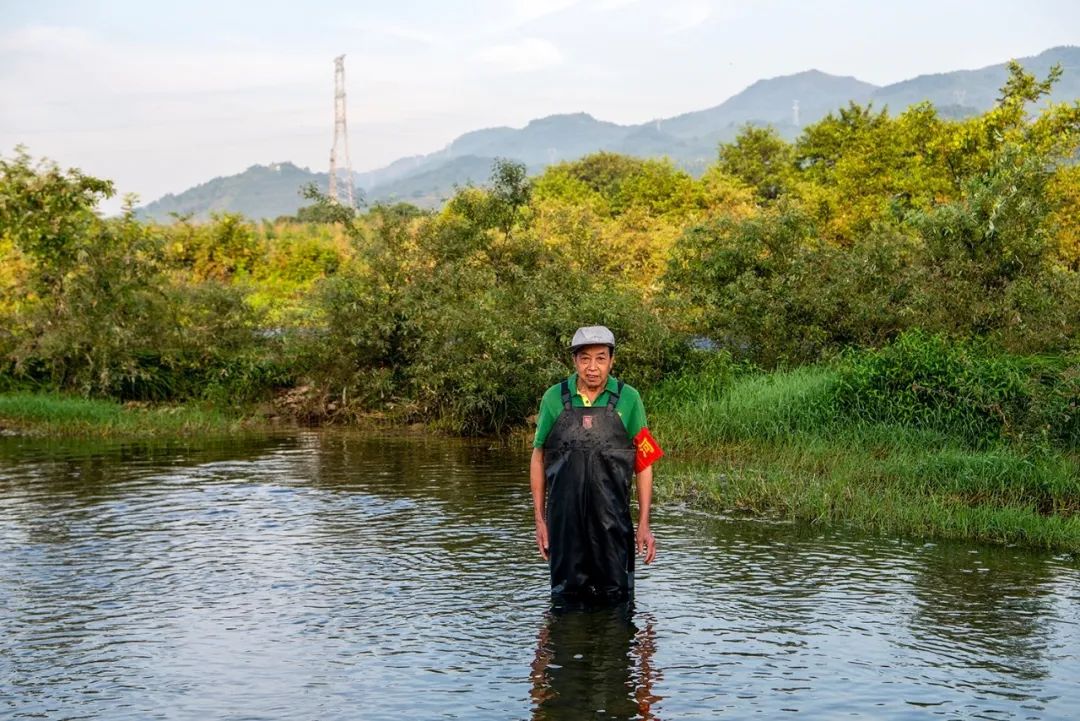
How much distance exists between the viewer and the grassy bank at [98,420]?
2100 cm

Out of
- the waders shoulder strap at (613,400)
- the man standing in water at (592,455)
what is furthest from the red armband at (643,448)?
the waders shoulder strap at (613,400)

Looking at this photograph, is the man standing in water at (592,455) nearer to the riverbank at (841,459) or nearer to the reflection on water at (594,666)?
the reflection on water at (594,666)

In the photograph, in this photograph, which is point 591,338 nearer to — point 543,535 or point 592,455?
point 592,455

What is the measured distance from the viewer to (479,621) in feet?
29.3

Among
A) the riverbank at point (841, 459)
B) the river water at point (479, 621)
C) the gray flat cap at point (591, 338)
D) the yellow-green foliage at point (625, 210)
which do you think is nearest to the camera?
the river water at point (479, 621)

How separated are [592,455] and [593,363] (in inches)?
24.6

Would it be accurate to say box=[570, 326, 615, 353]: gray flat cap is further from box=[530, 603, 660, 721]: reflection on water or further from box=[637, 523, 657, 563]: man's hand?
box=[530, 603, 660, 721]: reflection on water

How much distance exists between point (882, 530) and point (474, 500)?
15.5 ft

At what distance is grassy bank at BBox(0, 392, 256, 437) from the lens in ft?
68.9

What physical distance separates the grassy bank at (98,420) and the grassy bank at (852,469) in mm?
8193

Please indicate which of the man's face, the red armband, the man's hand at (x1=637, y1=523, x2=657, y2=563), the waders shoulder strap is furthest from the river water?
the man's face

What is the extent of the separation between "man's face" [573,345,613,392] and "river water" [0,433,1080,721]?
1.76m

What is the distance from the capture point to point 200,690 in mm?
7457

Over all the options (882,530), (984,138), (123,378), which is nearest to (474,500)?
(882,530)
